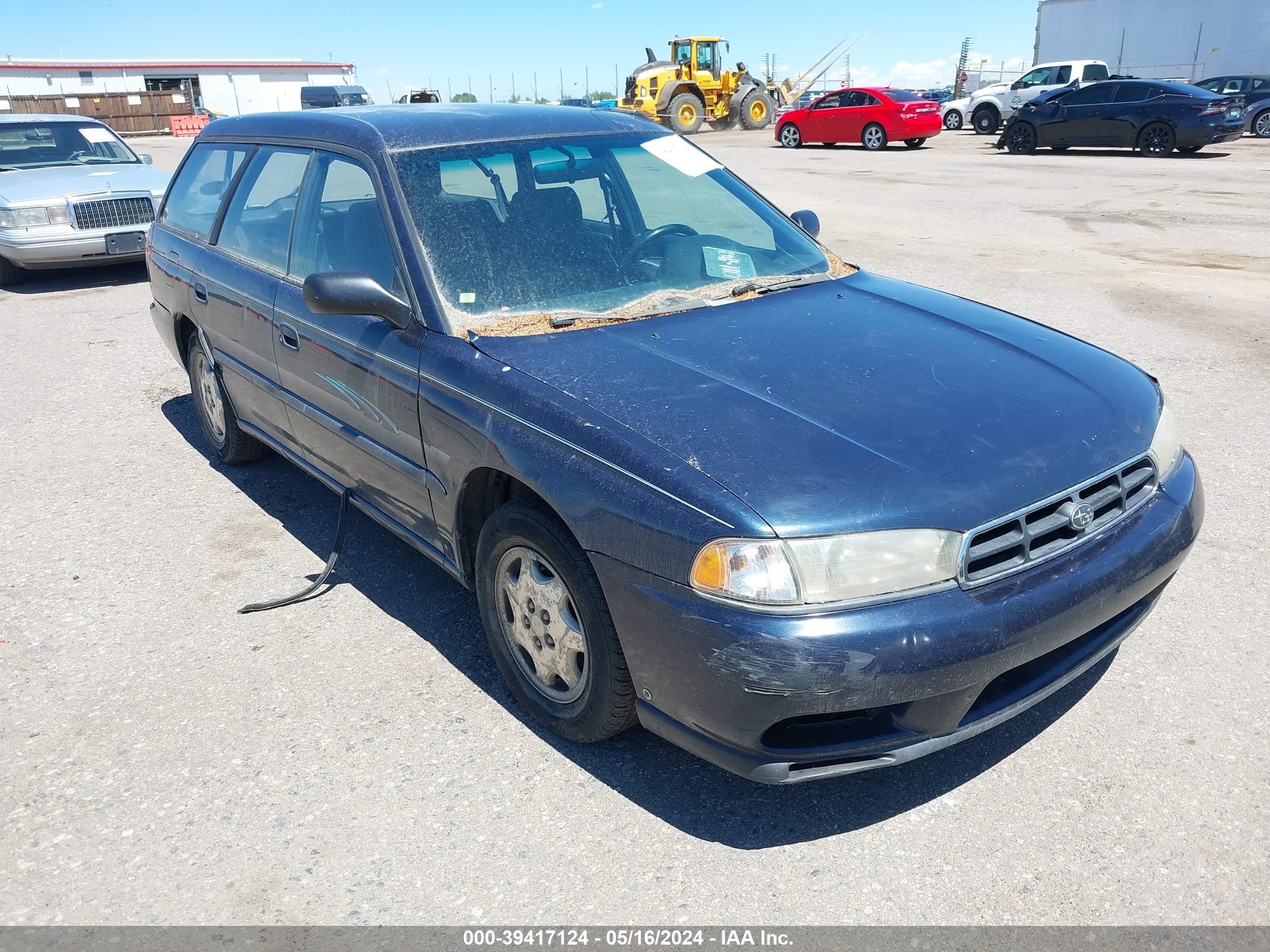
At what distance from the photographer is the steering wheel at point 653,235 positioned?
11.8 ft

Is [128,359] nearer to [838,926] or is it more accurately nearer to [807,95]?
[838,926]

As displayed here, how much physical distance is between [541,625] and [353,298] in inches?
47.6

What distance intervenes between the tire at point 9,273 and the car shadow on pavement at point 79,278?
42 mm

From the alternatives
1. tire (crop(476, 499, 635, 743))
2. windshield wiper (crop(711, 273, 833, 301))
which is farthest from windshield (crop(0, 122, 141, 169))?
tire (crop(476, 499, 635, 743))

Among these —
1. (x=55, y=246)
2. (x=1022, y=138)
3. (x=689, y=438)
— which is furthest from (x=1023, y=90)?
(x=689, y=438)

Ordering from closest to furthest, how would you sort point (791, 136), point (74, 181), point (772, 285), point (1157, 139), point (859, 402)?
point (859, 402)
point (772, 285)
point (74, 181)
point (1157, 139)
point (791, 136)

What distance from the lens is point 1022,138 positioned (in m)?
22.2

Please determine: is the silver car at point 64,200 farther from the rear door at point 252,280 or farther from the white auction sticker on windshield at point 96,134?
the rear door at point 252,280

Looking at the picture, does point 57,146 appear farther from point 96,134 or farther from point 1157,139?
point 1157,139

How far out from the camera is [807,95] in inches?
2020

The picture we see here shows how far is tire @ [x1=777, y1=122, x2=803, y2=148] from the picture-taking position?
26516 mm

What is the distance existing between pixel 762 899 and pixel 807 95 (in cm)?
5372

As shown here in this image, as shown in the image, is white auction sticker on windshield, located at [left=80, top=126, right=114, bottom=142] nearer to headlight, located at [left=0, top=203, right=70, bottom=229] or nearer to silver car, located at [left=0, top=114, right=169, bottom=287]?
silver car, located at [left=0, top=114, right=169, bottom=287]

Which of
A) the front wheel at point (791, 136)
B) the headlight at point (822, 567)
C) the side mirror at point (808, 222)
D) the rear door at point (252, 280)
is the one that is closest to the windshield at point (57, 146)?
the rear door at point (252, 280)
